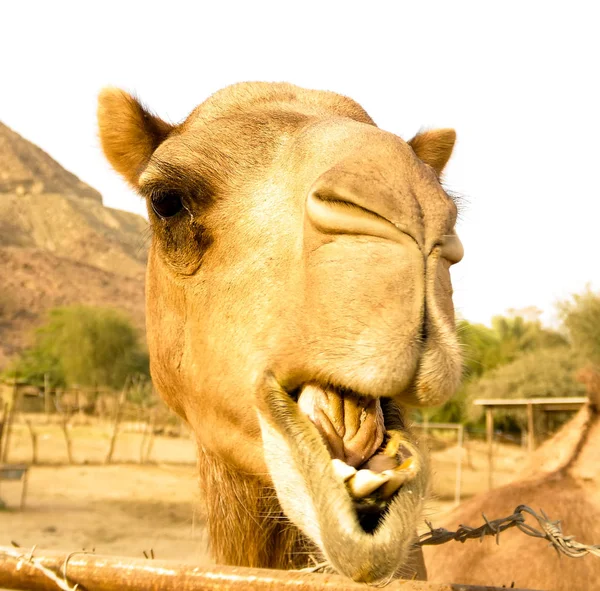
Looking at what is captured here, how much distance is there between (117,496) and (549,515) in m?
15.8

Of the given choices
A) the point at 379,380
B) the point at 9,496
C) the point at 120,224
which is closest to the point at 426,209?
the point at 379,380

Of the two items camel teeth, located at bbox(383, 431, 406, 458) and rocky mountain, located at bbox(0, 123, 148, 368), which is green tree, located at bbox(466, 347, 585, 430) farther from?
rocky mountain, located at bbox(0, 123, 148, 368)

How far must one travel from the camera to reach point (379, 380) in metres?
1.66

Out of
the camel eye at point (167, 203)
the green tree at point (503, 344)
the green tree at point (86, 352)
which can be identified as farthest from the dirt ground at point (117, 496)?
the green tree at point (86, 352)

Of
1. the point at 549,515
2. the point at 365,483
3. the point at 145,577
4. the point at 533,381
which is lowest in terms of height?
the point at 549,515

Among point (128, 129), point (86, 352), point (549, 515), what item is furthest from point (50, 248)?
point (549, 515)

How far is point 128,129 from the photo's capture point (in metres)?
3.11

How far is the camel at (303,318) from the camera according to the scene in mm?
1673

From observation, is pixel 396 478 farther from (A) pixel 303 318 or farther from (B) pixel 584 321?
(B) pixel 584 321

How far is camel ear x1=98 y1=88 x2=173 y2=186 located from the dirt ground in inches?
72.4

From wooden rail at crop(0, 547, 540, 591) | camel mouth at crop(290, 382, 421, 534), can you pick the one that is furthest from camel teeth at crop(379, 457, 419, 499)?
wooden rail at crop(0, 547, 540, 591)

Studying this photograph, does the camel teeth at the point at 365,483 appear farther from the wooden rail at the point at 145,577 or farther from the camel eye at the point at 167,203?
the camel eye at the point at 167,203

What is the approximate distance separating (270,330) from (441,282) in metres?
0.56

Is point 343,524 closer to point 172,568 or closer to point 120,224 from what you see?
point 172,568
